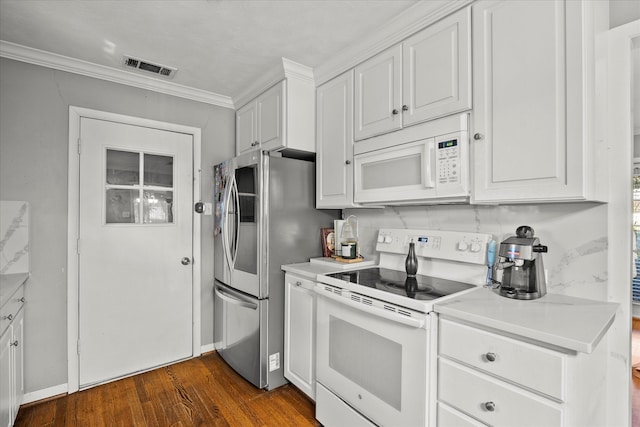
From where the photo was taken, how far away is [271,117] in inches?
101

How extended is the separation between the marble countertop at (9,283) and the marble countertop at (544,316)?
2.07 metres

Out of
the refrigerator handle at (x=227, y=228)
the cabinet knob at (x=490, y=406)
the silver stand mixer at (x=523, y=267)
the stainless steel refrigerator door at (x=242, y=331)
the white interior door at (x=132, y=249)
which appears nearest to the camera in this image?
the cabinet knob at (x=490, y=406)

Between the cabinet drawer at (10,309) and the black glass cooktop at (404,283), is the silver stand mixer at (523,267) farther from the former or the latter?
the cabinet drawer at (10,309)

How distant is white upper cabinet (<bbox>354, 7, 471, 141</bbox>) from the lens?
1576mm

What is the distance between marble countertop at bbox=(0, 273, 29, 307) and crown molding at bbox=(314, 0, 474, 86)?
2255 mm

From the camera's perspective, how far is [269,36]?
205 centimetres

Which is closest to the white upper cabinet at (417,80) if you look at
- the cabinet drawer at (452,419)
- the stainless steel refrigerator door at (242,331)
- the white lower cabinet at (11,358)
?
the cabinet drawer at (452,419)

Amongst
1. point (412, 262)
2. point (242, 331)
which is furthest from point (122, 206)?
point (412, 262)

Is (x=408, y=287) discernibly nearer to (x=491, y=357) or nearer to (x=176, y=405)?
(x=491, y=357)

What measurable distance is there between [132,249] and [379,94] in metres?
2.18

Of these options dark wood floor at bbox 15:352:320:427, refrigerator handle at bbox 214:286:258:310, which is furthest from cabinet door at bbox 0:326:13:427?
refrigerator handle at bbox 214:286:258:310

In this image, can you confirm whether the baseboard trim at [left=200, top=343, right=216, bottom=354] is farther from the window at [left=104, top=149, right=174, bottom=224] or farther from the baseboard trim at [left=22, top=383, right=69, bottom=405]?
the window at [left=104, top=149, right=174, bottom=224]

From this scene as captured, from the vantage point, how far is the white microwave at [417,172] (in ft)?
5.25

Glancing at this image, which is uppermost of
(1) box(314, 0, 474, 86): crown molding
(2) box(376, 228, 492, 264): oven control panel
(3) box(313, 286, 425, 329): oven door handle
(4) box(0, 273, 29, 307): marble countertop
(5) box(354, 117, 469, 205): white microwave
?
(1) box(314, 0, 474, 86): crown molding
